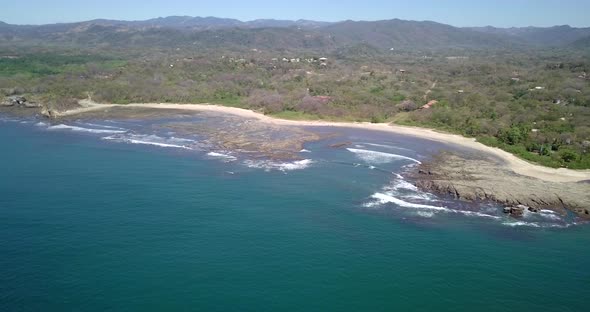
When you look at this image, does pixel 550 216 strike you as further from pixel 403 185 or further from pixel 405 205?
pixel 403 185

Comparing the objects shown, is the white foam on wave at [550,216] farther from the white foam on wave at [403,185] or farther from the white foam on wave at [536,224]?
the white foam on wave at [403,185]

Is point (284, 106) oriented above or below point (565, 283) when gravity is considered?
above

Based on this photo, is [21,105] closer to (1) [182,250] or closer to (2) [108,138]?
(2) [108,138]

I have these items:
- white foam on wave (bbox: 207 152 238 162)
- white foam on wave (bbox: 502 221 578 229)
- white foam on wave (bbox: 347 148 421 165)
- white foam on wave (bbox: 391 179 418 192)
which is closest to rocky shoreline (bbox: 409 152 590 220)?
white foam on wave (bbox: 391 179 418 192)

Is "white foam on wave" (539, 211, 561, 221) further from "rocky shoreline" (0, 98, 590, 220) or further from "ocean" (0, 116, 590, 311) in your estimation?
"rocky shoreline" (0, 98, 590, 220)

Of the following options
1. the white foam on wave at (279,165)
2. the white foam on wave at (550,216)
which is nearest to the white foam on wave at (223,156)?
the white foam on wave at (279,165)

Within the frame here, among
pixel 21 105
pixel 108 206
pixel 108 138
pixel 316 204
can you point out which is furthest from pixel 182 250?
pixel 21 105
